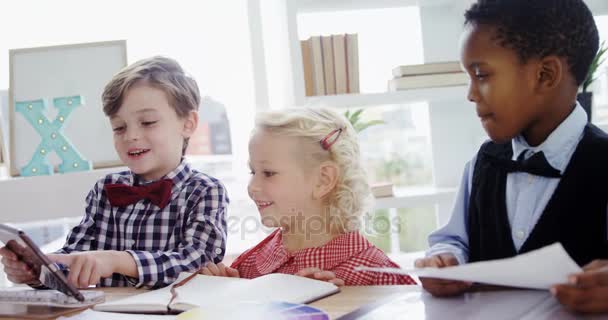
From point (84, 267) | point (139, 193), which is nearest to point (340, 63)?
point (139, 193)

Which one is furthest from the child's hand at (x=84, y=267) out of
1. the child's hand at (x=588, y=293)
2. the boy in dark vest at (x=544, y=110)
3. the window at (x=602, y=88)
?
the window at (x=602, y=88)

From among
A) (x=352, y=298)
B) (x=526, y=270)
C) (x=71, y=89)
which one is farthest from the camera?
(x=71, y=89)

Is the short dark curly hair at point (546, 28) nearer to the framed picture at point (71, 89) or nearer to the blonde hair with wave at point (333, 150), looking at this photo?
the blonde hair with wave at point (333, 150)

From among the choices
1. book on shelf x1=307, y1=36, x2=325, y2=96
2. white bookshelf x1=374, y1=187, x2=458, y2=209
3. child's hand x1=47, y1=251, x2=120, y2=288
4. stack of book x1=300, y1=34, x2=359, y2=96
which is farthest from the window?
child's hand x1=47, y1=251, x2=120, y2=288

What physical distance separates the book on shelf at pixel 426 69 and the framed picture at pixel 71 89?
117cm

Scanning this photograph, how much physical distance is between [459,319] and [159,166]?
1.11 metres

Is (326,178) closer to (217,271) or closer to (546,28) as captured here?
(217,271)

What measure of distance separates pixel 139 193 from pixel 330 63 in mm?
1111

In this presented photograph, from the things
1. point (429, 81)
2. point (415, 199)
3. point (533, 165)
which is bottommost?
point (415, 199)

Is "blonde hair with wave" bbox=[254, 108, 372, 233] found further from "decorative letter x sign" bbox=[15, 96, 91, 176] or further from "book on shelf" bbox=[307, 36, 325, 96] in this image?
"decorative letter x sign" bbox=[15, 96, 91, 176]

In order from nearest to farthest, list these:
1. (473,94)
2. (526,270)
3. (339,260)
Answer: (526,270) → (473,94) → (339,260)

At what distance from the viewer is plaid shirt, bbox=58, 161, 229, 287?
1405mm

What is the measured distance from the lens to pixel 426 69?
243cm

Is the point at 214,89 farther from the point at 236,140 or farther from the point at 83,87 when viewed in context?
the point at 83,87
